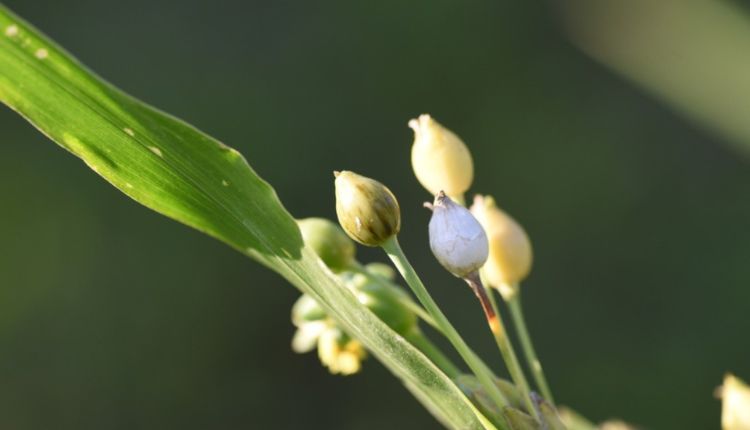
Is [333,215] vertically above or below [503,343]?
above

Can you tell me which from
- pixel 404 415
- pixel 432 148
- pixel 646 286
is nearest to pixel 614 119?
pixel 646 286

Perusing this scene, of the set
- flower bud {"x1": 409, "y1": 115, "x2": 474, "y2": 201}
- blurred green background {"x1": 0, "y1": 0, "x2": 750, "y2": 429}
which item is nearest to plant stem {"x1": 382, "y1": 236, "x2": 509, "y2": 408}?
flower bud {"x1": 409, "y1": 115, "x2": 474, "y2": 201}

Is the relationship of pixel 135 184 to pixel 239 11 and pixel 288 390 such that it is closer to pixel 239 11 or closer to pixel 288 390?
pixel 288 390

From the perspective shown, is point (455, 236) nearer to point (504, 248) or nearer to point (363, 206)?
point (363, 206)

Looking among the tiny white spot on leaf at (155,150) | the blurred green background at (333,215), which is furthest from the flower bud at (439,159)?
the blurred green background at (333,215)

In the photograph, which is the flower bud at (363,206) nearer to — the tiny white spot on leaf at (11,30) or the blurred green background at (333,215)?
the tiny white spot on leaf at (11,30)

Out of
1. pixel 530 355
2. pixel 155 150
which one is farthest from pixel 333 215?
pixel 155 150

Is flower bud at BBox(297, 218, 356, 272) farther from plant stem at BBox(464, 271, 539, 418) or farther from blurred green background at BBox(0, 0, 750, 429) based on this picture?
blurred green background at BBox(0, 0, 750, 429)
